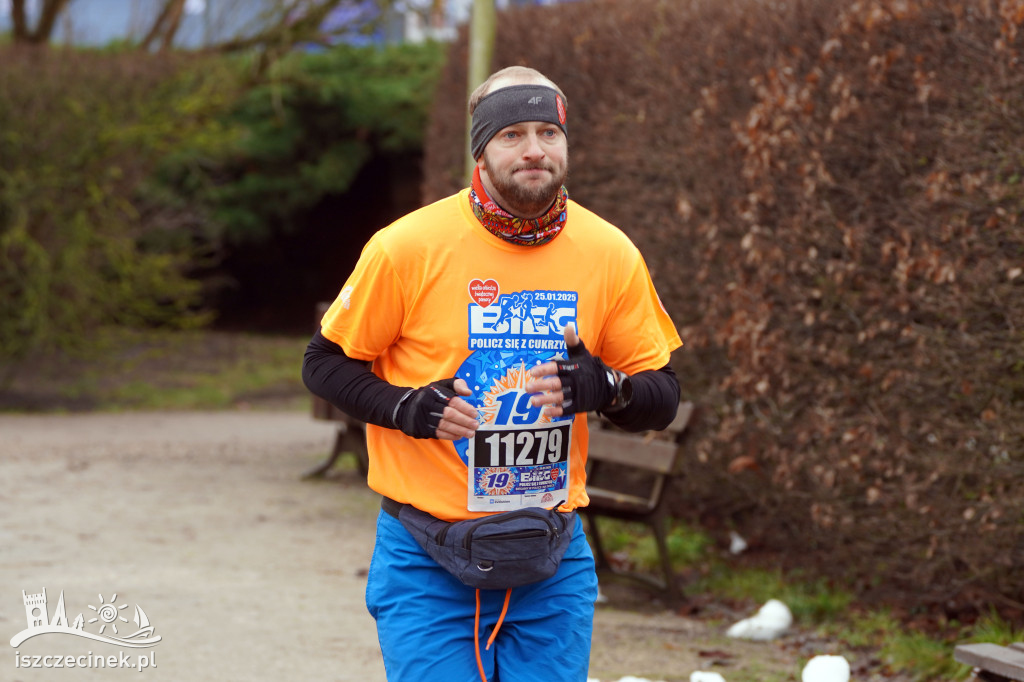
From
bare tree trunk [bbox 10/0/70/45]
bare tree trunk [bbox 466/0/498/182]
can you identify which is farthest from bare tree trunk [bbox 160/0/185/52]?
bare tree trunk [bbox 466/0/498/182]

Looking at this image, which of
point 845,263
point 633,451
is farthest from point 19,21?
point 845,263

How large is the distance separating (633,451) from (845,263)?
61.7 inches

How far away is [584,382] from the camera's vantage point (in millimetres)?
2619

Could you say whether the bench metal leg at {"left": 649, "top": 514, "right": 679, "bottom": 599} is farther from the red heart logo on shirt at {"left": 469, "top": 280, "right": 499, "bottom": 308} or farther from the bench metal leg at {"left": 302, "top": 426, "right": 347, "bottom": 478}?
the red heart logo on shirt at {"left": 469, "top": 280, "right": 499, "bottom": 308}

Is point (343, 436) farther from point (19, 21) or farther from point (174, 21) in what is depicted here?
point (174, 21)

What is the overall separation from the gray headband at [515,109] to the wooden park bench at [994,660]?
2.34 m

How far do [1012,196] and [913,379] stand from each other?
2.68ft

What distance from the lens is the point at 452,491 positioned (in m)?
2.75

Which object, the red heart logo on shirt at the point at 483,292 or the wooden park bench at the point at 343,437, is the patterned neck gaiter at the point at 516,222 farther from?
the wooden park bench at the point at 343,437

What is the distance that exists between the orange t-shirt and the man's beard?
0.09 m

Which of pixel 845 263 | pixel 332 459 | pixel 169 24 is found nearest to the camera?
pixel 845 263

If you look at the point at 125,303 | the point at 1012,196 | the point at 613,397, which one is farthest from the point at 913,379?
the point at 125,303

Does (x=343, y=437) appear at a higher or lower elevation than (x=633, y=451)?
lower

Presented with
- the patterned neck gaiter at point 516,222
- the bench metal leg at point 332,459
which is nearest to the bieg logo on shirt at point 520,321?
the patterned neck gaiter at point 516,222
